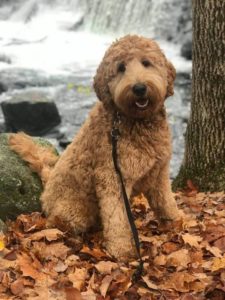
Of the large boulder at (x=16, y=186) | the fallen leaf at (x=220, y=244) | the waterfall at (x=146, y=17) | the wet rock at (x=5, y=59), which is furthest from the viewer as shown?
the waterfall at (x=146, y=17)

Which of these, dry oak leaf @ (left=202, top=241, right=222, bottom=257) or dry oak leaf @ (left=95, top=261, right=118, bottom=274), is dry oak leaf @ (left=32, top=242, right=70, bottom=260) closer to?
dry oak leaf @ (left=95, top=261, right=118, bottom=274)

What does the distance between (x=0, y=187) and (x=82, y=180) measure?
0.94 metres

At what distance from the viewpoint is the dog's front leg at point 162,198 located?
463 centimetres

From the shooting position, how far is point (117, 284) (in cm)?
383

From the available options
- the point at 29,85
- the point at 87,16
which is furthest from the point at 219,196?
the point at 87,16

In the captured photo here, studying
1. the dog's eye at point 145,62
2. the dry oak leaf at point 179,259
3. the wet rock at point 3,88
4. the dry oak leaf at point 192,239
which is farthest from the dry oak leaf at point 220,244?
the wet rock at point 3,88

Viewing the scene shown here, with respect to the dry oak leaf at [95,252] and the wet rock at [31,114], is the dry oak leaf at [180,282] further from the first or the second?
the wet rock at [31,114]

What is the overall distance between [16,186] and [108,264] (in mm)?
1339

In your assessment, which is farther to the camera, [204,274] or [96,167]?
[96,167]

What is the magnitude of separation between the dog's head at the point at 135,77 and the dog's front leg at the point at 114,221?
612 millimetres

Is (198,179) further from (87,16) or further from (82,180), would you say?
(87,16)

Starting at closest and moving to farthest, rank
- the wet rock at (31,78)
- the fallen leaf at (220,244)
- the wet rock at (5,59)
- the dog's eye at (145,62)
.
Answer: the dog's eye at (145,62), the fallen leaf at (220,244), the wet rock at (31,78), the wet rock at (5,59)

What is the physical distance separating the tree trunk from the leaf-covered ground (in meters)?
1.21

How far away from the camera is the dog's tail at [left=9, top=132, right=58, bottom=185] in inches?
206
